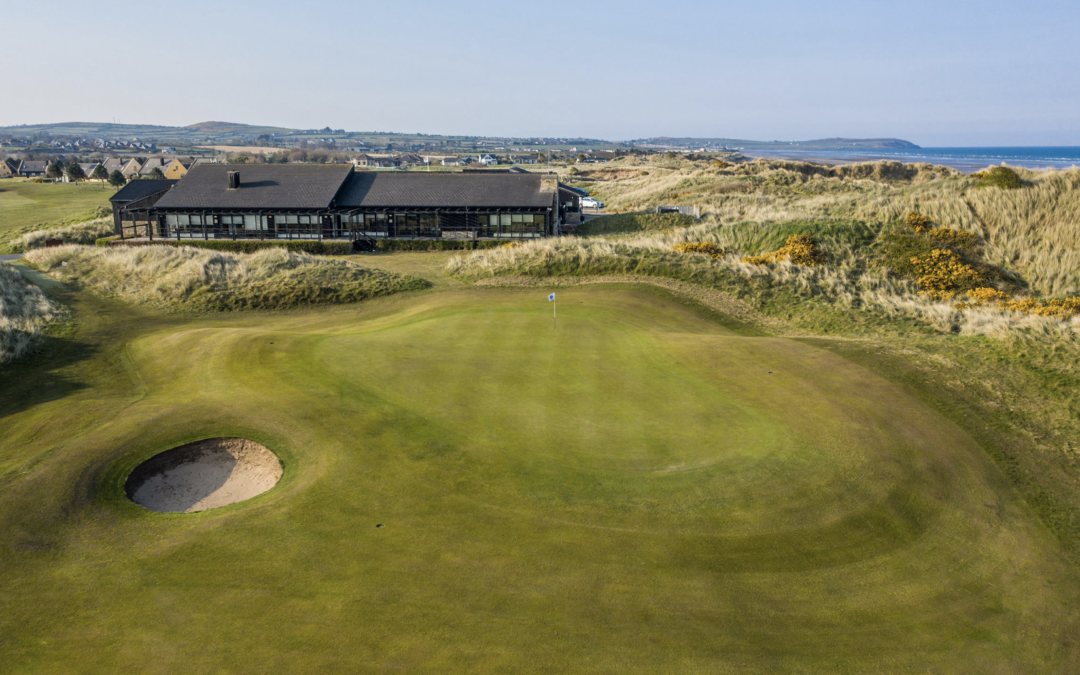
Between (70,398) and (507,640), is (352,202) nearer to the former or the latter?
(70,398)

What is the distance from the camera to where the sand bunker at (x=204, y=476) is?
1540 cm

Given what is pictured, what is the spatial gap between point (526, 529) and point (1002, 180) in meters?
48.8

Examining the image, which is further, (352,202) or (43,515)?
(352,202)

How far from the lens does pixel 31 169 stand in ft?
486

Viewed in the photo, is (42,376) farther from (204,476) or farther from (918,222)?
(918,222)

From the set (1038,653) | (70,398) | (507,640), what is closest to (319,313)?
(70,398)

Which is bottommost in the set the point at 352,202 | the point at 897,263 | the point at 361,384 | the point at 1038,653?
the point at 1038,653

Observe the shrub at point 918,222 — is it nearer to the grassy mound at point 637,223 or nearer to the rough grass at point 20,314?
the grassy mound at point 637,223

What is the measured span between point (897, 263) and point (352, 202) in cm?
4411

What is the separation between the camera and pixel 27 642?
32.2ft

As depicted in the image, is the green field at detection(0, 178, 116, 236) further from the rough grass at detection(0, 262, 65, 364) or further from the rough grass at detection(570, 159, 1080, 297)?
the rough grass at detection(570, 159, 1080, 297)

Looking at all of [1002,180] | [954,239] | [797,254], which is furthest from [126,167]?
[1002,180]

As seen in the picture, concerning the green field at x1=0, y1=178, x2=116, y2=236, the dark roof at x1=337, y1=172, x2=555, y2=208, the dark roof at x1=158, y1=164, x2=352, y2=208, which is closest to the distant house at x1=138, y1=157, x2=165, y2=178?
the green field at x1=0, y1=178, x2=116, y2=236

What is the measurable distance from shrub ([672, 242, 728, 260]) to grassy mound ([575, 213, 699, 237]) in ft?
57.9
